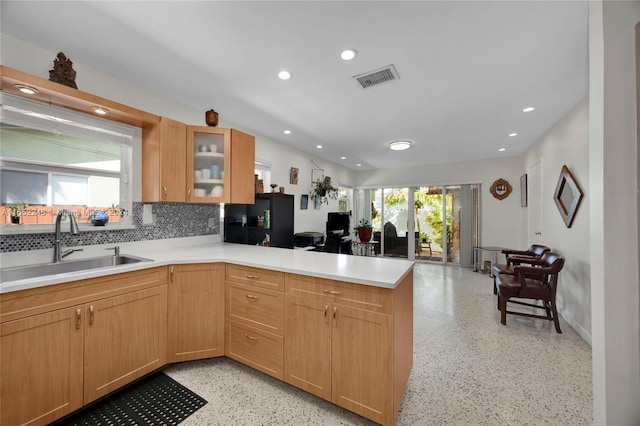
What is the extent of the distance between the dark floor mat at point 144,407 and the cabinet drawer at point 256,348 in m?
0.39

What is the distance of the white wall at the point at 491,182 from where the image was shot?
5590mm

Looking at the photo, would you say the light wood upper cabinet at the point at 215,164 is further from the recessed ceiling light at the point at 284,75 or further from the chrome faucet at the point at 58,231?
the chrome faucet at the point at 58,231

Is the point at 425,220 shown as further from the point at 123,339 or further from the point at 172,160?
the point at 123,339

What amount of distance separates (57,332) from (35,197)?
44.7 inches

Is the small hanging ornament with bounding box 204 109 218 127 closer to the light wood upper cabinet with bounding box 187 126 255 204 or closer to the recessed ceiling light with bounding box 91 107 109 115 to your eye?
the light wood upper cabinet with bounding box 187 126 255 204

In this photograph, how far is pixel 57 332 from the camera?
149cm

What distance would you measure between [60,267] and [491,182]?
7.31 metres

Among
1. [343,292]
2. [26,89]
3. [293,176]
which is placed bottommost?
[343,292]

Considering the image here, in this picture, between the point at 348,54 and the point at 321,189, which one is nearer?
the point at 348,54

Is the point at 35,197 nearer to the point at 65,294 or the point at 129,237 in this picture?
the point at 129,237

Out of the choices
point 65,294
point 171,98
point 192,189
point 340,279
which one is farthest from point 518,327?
point 171,98

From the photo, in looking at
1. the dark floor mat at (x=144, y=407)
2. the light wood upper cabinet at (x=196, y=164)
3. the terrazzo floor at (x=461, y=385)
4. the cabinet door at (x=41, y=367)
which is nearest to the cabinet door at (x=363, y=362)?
the terrazzo floor at (x=461, y=385)

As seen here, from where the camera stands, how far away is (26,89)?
66.9 inches

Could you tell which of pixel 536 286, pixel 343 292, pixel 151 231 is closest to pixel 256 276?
pixel 343 292
